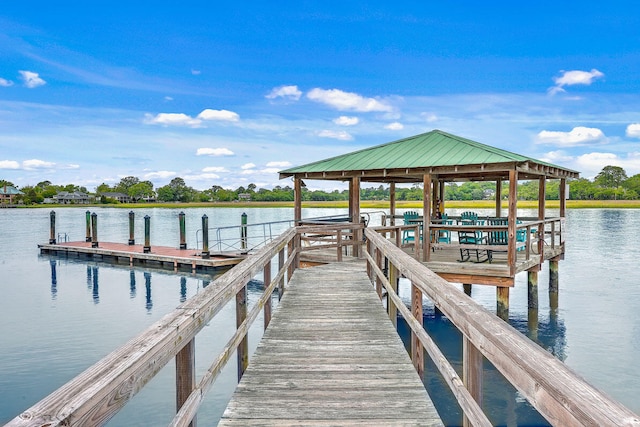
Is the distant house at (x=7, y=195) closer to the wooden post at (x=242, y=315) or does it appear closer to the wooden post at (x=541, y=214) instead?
the wooden post at (x=541, y=214)

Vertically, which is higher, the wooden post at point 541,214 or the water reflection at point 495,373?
the wooden post at point 541,214

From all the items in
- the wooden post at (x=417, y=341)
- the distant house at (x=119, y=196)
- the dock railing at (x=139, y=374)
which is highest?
the distant house at (x=119, y=196)

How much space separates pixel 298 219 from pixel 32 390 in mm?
7030

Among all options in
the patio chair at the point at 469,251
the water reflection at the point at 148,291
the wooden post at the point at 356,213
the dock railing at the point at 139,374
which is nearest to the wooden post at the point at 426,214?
the patio chair at the point at 469,251

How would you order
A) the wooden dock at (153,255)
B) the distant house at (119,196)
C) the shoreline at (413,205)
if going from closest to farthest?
1. the wooden dock at (153,255)
2. the shoreline at (413,205)
3. the distant house at (119,196)

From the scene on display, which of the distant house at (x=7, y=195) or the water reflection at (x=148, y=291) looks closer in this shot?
the water reflection at (x=148, y=291)

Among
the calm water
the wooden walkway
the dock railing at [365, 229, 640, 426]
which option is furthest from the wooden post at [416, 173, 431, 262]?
the dock railing at [365, 229, 640, 426]

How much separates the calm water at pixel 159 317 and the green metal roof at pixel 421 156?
4252 mm

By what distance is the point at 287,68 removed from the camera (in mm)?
41406

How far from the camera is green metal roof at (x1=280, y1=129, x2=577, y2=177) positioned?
31.4 ft

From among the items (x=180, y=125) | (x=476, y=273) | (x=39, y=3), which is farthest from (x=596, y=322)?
(x=180, y=125)

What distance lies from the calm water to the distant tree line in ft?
135

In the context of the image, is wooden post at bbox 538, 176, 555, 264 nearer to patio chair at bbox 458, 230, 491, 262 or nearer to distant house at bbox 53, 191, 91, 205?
patio chair at bbox 458, 230, 491, 262

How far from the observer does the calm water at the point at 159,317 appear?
7.75m
